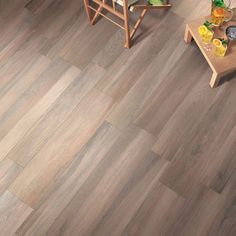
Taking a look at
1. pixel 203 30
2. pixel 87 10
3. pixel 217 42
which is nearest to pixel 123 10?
pixel 87 10

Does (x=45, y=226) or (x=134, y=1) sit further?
(x=134, y=1)

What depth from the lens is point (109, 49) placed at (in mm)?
2670

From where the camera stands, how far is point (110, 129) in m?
2.41

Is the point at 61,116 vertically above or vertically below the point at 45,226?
above

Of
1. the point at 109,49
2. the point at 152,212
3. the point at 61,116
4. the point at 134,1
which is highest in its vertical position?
the point at 134,1

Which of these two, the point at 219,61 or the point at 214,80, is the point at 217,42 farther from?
the point at 214,80

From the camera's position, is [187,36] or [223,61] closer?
[223,61]

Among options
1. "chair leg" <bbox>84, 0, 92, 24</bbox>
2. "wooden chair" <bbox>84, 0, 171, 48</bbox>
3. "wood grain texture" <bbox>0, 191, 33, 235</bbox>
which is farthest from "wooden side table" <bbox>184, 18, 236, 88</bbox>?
"wood grain texture" <bbox>0, 191, 33, 235</bbox>

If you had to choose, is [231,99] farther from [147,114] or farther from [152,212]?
[152,212]

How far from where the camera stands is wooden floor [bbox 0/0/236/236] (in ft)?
7.14

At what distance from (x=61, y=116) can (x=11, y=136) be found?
39 centimetres

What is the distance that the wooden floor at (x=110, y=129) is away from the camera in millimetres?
2176

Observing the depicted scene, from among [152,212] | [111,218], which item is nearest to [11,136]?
[111,218]

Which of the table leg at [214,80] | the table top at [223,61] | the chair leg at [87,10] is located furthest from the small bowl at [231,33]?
the chair leg at [87,10]
